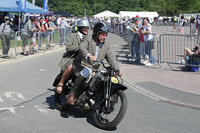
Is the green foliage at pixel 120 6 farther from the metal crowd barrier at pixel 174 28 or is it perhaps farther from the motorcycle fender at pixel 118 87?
the motorcycle fender at pixel 118 87

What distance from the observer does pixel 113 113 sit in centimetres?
583

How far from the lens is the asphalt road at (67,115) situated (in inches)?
235

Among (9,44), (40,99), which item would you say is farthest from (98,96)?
(9,44)

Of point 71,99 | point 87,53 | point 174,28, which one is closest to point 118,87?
point 87,53

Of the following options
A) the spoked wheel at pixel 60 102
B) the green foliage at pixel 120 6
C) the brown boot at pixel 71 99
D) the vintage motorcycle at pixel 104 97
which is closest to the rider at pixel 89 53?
the brown boot at pixel 71 99

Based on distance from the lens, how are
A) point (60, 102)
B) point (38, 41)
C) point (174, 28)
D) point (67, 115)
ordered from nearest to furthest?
point (67, 115)
point (60, 102)
point (38, 41)
point (174, 28)

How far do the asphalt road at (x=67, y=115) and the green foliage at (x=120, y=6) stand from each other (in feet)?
283

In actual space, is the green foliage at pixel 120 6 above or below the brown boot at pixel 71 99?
above

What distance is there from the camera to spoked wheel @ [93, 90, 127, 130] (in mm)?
5582

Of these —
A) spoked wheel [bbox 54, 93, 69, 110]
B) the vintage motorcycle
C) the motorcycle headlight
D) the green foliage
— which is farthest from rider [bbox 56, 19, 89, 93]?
the green foliage

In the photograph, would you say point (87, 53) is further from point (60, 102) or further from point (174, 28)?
point (174, 28)

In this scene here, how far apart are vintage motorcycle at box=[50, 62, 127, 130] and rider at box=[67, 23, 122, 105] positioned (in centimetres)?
11

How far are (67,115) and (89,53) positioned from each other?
142 cm

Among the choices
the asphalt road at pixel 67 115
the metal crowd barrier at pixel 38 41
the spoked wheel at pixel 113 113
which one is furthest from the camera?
the metal crowd barrier at pixel 38 41
